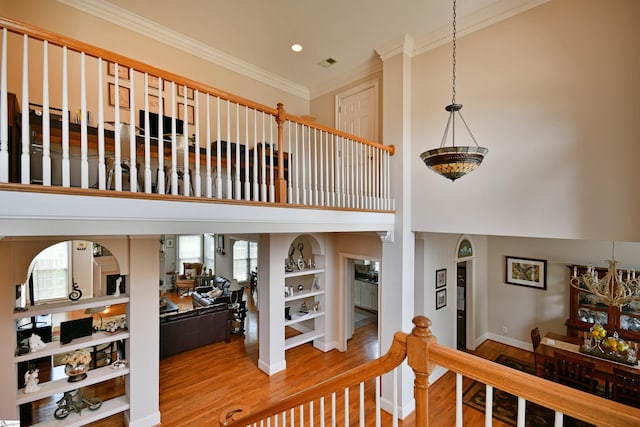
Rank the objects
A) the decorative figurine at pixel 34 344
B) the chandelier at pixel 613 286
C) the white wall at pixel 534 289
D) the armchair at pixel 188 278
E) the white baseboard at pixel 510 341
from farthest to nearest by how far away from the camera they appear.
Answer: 1. the armchair at pixel 188 278
2. the white baseboard at pixel 510 341
3. the white wall at pixel 534 289
4. the chandelier at pixel 613 286
5. the decorative figurine at pixel 34 344

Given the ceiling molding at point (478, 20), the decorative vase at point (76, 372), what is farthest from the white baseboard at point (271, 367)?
the ceiling molding at point (478, 20)

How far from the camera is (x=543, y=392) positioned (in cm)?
83

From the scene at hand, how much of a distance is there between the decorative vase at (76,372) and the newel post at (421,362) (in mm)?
3965

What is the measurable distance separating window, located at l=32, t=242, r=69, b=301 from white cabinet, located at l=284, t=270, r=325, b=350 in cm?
668

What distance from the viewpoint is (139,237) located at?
359cm

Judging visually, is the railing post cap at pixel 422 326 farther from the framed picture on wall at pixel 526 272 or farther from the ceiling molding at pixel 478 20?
the framed picture on wall at pixel 526 272

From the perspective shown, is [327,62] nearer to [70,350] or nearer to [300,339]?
[300,339]

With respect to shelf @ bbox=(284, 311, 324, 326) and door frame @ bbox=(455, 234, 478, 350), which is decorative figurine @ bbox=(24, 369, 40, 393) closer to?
shelf @ bbox=(284, 311, 324, 326)

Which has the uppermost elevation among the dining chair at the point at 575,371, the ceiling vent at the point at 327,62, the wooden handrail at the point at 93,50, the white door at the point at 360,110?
the ceiling vent at the point at 327,62

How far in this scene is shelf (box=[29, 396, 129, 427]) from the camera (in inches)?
129

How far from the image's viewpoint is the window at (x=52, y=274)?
26.1 ft

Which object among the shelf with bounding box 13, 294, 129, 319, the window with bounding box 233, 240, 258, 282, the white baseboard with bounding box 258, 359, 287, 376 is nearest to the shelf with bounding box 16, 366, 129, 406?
the shelf with bounding box 13, 294, 129, 319

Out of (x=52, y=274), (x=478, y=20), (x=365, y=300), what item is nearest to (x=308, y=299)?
(x=365, y=300)

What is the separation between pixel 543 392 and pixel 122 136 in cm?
358
